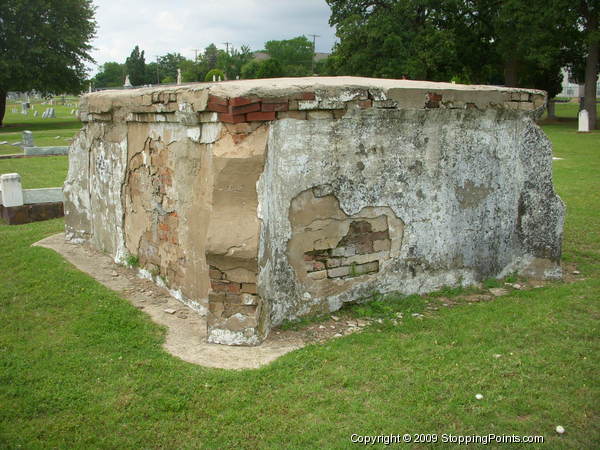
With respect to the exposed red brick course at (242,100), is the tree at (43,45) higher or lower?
higher

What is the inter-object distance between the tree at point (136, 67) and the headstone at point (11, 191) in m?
55.2

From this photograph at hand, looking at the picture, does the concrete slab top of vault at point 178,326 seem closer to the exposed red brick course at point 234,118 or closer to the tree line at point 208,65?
the exposed red brick course at point 234,118

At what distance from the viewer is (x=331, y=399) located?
139 inches

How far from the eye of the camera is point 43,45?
96.6 feet

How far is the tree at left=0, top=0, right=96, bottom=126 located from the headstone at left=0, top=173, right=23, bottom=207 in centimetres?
2166

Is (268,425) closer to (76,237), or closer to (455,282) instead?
(455,282)

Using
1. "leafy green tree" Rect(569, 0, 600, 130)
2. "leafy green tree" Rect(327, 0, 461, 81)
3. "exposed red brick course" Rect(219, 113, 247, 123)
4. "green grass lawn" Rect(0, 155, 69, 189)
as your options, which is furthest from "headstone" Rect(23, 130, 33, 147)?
"leafy green tree" Rect(569, 0, 600, 130)

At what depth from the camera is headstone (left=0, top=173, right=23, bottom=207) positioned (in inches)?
350

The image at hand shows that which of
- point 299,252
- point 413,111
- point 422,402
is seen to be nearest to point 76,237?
point 299,252

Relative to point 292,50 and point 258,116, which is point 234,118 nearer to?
point 258,116

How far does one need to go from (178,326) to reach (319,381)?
1574mm

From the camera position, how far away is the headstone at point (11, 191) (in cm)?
889

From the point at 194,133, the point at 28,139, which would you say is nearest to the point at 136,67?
the point at 28,139

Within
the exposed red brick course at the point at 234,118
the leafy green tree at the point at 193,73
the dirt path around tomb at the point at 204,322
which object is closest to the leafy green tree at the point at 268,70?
the leafy green tree at the point at 193,73
